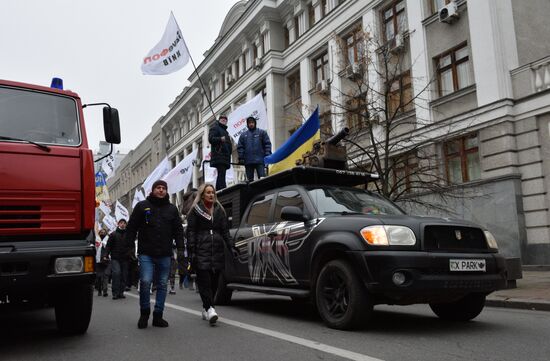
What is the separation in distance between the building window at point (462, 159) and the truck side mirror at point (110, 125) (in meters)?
13.0

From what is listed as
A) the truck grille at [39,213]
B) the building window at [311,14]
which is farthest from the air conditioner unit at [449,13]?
the truck grille at [39,213]

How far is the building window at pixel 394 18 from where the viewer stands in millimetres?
20416

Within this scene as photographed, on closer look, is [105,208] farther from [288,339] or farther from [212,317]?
[288,339]

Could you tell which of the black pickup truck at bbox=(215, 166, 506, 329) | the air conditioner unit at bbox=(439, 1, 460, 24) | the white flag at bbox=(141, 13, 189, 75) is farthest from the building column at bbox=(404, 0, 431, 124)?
the black pickup truck at bbox=(215, 166, 506, 329)

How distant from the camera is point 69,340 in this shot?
574 centimetres

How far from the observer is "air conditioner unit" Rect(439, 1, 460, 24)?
17953 millimetres

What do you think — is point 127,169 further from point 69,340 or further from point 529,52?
point 69,340

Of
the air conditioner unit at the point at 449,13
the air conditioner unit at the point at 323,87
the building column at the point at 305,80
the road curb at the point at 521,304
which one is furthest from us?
the building column at the point at 305,80

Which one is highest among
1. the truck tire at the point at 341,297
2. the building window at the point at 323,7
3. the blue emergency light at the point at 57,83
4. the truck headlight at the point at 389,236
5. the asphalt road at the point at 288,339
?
the building window at the point at 323,7

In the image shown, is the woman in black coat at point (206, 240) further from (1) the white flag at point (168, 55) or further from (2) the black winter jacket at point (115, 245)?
(1) the white flag at point (168, 55)

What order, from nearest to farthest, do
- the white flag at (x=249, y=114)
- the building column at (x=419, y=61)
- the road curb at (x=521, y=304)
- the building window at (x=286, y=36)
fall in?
the road curb at (x=521, y=304), the white flag at (x=249, y=114), the building column at (x=419, y=61), the building window at (x=286, y=36)

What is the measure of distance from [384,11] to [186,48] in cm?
919

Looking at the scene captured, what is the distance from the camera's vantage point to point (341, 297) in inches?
226

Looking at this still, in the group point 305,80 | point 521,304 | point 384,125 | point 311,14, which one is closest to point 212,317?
point 521,304
